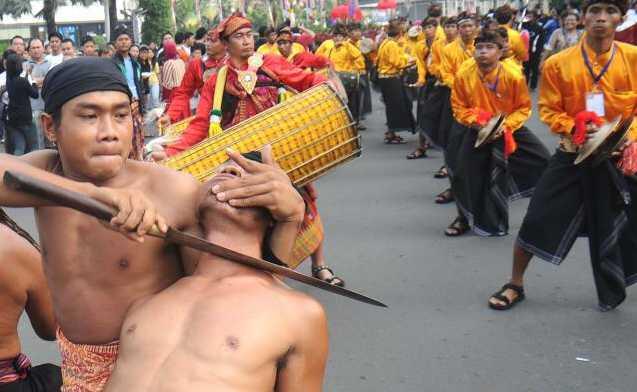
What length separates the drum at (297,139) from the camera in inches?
141

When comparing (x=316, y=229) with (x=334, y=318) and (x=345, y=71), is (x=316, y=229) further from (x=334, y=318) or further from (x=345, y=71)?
(x=345, y=71)

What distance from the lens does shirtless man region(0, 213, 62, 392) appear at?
2604 millimetres

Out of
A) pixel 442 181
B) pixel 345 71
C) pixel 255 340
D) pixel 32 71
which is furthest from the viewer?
pixel 345 71

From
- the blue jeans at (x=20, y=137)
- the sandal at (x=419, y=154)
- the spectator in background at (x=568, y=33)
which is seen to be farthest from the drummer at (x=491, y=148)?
the spectator in background at (x=568, y=33)

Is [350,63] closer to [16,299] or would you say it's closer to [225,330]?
[16,299]

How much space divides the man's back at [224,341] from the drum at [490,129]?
4084 mm

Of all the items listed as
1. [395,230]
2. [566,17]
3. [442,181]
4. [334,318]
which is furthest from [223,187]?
[566,17]

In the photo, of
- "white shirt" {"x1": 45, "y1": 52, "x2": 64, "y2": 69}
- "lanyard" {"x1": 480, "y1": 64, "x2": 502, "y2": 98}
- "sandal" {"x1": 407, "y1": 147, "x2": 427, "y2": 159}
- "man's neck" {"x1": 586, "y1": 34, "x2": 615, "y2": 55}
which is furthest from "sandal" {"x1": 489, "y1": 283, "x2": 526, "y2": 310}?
"white shirt" {"x1": 45, "y1": 52, "x2": 64, "y2": 69}

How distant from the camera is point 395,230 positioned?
6988 millimetres

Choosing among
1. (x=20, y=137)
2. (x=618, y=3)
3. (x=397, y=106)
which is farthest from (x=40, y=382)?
(x=397, y=106)

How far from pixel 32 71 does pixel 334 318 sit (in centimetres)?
859

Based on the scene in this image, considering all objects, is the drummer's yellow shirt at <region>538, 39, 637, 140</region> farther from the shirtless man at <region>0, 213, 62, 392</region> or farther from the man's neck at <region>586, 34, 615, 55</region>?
the shirtless man at <region>0, 213, 62, 392</region>

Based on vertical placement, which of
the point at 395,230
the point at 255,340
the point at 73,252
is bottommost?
the point at 395,230

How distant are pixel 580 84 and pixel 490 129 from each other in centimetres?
133
